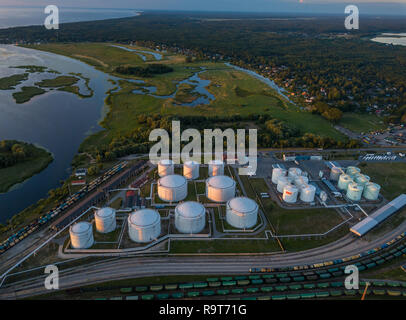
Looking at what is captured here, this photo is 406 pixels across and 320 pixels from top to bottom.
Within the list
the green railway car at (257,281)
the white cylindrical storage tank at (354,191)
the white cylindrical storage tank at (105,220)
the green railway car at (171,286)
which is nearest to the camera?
the green railway car at (171,286)

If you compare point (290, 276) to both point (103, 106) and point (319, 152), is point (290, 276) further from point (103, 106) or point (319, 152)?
point (103, 106)

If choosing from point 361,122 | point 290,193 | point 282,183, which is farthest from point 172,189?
point 361,122

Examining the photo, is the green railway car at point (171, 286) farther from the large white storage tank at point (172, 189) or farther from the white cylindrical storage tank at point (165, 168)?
the white cylindrical storage tank at point (165, 168)

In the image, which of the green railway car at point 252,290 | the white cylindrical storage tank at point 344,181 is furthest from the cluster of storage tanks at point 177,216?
the white cylindrical storage tank at point 344,181

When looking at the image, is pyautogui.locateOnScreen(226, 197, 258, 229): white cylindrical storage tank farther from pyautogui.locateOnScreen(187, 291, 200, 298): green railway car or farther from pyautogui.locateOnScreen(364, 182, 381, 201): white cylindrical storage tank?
pyautogui.locateOnScreen(364, 182, 381, 201): white cylindrical storage tank

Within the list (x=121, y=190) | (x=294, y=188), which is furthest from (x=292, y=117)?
(x=121, y=190)

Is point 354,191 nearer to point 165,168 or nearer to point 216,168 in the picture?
point 216,168

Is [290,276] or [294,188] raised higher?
[294,188]
